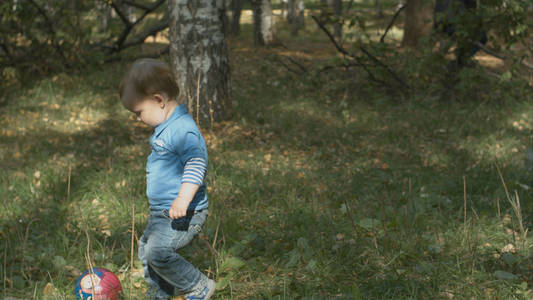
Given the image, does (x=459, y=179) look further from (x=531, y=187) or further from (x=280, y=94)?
(x=280, y=94)

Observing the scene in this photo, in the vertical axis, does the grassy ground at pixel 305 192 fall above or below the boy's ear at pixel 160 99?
below

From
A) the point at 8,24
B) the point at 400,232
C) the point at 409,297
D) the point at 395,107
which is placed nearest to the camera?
the point at 409,297

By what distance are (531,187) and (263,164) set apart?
268 centimetres

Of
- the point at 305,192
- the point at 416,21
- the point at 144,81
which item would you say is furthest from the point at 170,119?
the point at 416,21

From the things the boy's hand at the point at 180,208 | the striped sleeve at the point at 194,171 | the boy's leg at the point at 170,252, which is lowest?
the boy's leg at the point at 170,252

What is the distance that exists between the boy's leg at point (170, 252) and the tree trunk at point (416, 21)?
10899 millimetres

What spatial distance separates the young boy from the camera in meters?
2.46

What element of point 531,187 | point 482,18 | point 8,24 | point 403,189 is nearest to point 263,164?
point 403,189

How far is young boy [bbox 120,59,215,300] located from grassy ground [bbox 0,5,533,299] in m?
0.24

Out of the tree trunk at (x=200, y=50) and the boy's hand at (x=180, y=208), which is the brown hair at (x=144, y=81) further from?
the tree trunk at (x=200, y=50)

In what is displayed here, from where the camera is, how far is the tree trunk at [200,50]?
238 inches

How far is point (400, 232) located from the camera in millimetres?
3502

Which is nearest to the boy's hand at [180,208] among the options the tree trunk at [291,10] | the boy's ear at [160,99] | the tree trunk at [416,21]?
the boy's ear at [160,99]

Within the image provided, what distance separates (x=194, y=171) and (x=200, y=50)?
3.96 meters
